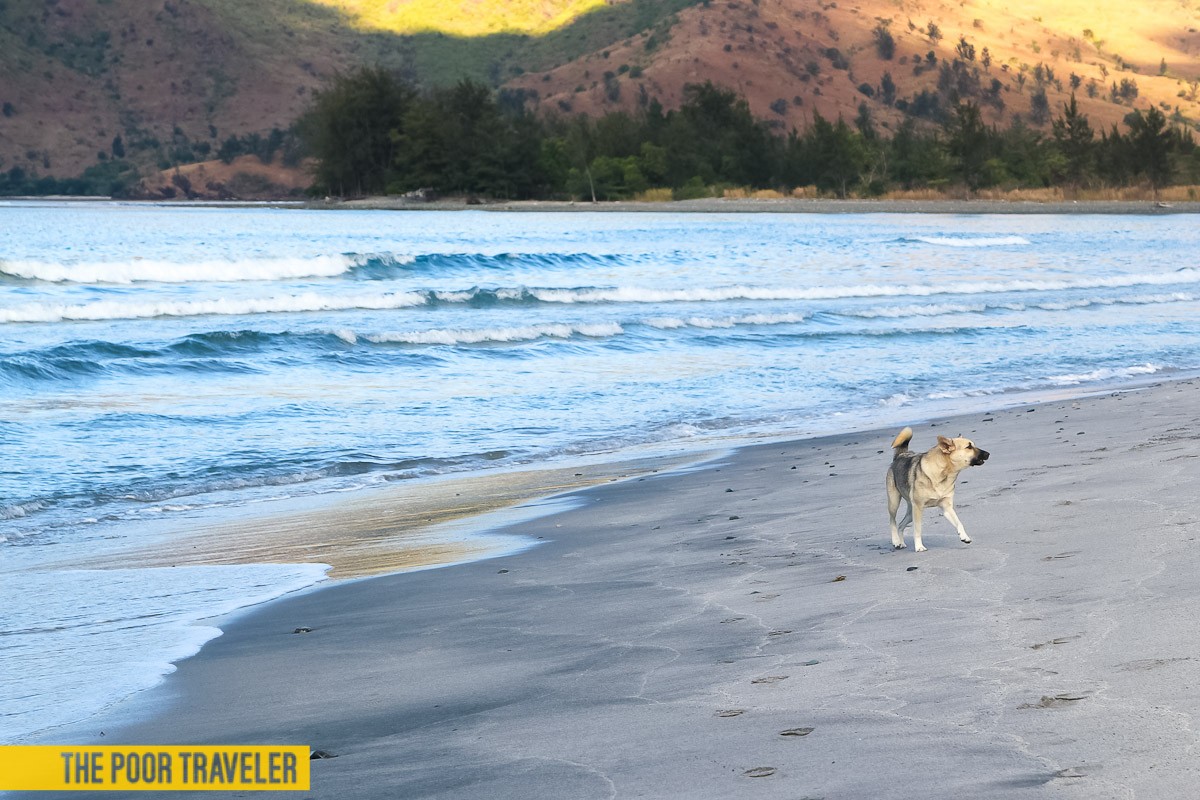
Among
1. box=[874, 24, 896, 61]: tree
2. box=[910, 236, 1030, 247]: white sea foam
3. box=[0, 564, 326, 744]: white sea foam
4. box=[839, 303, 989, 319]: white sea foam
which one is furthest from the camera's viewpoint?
box=[874, 24, 896, 61]: tree

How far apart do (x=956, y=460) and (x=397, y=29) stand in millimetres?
202720

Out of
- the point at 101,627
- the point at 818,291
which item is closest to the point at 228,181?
the point at 818,291

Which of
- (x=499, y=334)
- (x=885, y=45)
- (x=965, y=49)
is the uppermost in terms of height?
(x=885, y=45)

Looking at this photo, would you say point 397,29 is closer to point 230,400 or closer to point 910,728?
point 230,400

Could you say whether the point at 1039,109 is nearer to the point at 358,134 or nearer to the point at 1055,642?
the point at 358,134

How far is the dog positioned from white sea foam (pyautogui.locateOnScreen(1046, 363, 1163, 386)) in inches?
438

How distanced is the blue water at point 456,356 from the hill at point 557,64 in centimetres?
11557

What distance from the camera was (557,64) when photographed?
181125mm

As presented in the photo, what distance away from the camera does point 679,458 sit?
11812 millimetres

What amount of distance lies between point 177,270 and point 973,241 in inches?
1251

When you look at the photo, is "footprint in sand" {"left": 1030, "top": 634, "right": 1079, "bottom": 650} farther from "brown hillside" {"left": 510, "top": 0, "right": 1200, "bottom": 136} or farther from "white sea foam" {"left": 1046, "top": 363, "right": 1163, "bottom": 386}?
"brown hillside" {"left": 510, "top": 0, "right": 1200, "bottom": 136}

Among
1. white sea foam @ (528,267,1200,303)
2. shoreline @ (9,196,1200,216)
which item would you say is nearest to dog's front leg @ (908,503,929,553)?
white sea foam @ (528,267,1200,303)

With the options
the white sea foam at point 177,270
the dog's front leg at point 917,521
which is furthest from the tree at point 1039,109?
the dog's front leg at point 917,521

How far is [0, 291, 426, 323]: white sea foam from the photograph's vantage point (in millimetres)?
26987
